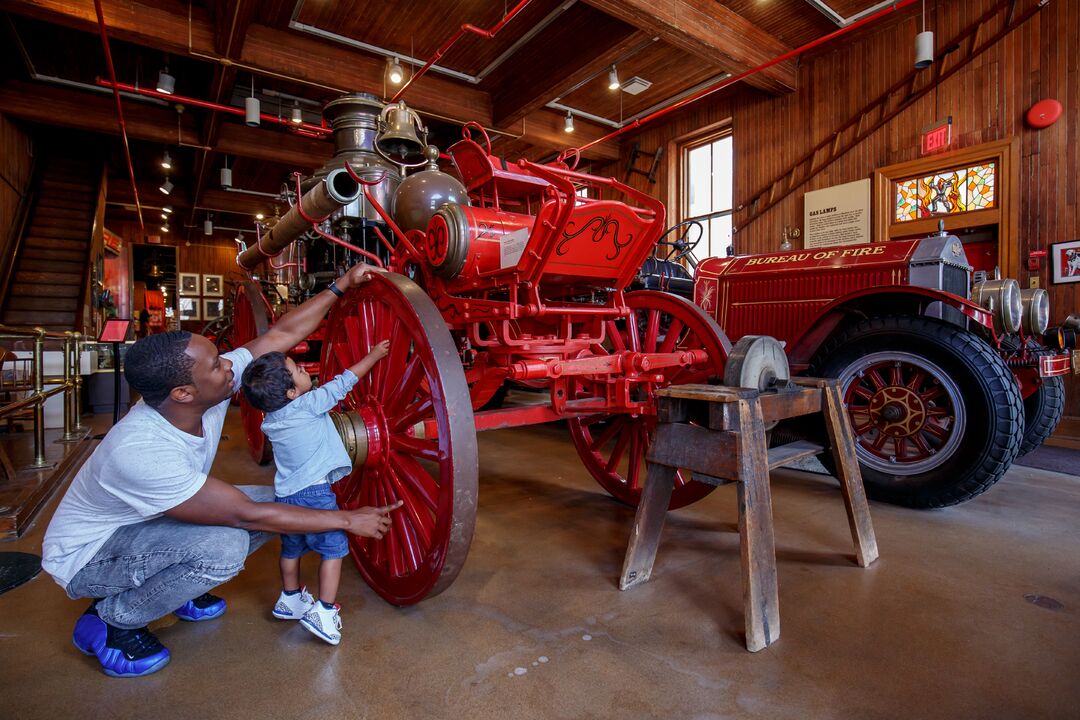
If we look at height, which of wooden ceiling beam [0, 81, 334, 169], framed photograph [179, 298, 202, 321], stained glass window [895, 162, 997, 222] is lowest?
framed photograph [179, 298, 202, 321]

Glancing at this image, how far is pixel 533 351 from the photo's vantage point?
7.21 ft

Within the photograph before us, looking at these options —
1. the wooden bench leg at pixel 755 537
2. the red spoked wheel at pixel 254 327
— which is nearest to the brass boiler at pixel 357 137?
the red spoked wheel at pixel 254 327

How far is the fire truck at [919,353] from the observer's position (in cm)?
283

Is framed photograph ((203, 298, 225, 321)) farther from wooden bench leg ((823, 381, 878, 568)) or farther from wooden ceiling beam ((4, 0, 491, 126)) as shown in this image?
wooden bench leg ((823, 381, 878, 568))

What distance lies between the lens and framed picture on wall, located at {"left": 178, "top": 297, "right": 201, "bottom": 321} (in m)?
16.2

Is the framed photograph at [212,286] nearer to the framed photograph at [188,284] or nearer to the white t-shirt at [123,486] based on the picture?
the framed photograph at [188,284]

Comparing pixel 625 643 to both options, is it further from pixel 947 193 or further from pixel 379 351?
pixel 947 193

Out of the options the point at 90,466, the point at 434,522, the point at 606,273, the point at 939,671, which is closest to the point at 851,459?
the point at 939,671

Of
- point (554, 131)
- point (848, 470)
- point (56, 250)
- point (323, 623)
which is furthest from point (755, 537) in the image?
point (56, 250)

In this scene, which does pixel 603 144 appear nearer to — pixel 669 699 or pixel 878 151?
pixel 878 151

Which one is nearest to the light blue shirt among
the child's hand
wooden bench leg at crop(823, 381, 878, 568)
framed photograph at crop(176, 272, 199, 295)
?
the child's hand

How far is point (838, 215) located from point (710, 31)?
2809 millimetres

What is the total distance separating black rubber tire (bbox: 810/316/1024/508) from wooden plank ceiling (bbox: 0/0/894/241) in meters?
4.03

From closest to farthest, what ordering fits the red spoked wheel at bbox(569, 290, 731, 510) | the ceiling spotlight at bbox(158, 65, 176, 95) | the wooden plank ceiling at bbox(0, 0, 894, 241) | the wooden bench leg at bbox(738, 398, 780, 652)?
the wooden bench leg at bbox(738, 398, 780, 652) → the red spoked wheel at bbox(569, 290, 731, 510) → the wooden plank ceiling at bbox(0, 0, 894, 241) → the ceiling spotlight at bbox(158, 65, 176, 95)
